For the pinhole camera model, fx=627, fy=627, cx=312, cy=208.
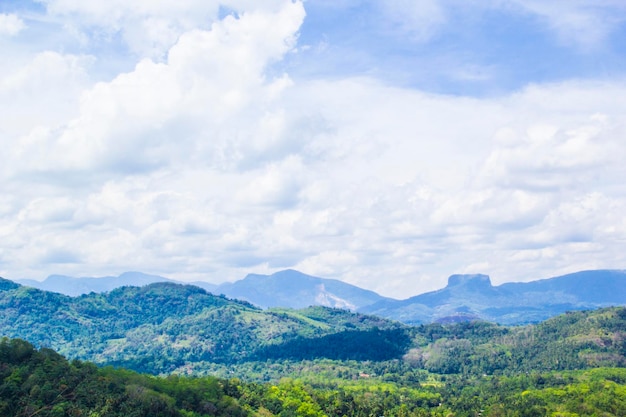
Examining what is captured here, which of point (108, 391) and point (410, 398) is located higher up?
point (108, 391)

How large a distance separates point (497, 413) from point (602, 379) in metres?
56.9

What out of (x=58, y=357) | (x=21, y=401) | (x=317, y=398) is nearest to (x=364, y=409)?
(x=317, y=398)

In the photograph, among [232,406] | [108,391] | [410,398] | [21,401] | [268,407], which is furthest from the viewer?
[410,398]

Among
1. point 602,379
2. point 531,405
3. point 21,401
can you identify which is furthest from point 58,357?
point 602,379

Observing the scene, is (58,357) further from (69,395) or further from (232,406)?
(232,406)

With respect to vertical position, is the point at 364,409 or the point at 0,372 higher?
Result: the point at 0,372

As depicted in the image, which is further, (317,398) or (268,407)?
(317,398)

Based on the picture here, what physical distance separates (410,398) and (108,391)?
10462cm

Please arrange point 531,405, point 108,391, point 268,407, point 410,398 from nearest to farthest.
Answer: point 108,391, point 268,407, point 531,405, point 410,398

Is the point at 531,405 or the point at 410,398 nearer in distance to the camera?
the point at 531,405

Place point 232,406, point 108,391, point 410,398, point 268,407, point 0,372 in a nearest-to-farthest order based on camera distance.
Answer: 1. point 0,372
2. point 108,391
3. point 232,406
4. point 268,407
5. point 410,398

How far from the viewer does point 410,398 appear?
18138 cm

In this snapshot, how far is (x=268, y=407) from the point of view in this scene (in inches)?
5453

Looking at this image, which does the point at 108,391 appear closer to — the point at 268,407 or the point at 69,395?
the point at 69,395
